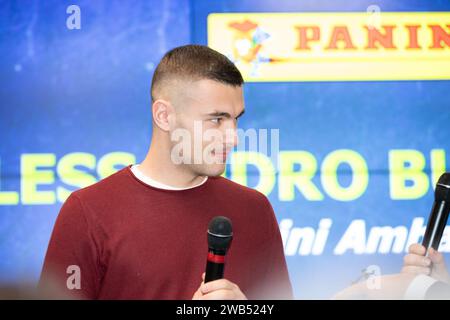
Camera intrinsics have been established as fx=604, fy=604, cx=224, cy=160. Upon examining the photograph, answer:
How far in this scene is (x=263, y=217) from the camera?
1.49 meters

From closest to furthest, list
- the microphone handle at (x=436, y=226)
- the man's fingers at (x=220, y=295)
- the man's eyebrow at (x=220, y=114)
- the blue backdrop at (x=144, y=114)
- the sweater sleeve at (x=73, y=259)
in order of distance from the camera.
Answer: the man's fingers at (x=220, y=295)
the microphone handle at (x=436, y=226)
the sweater sleeve at (x=73, y=259)
the man's eyebrow at (x=220, y=114)
the blue backdrop at (x=144, y=114)

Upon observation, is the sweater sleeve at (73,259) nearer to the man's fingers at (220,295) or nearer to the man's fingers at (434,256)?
the man's fingers at (220,295)

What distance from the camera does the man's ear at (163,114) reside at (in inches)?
57.6

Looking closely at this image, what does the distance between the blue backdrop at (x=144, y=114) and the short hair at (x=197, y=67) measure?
2.68 feet

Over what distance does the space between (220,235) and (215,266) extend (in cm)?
6

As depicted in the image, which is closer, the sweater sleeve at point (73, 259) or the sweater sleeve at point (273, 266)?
the sweater sleeve at point (73, 259)

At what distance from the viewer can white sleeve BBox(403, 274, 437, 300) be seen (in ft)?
3.70

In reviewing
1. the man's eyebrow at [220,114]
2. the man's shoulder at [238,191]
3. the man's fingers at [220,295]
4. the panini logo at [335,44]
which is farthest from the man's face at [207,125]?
the panini logo at [335,44]

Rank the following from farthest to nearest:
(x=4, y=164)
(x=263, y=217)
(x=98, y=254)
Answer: (x=4, y=164)
(x=263, y=217)
(x=98, y=254)

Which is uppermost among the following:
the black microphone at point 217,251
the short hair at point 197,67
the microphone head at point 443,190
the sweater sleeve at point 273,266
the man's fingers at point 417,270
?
the short hair at point 197,67

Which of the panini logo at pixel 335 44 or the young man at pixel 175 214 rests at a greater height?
the panini logo at pixel 335 44

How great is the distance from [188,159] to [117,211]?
8.0 inches

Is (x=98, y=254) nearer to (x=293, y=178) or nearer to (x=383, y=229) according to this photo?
(x=293, y=178)
